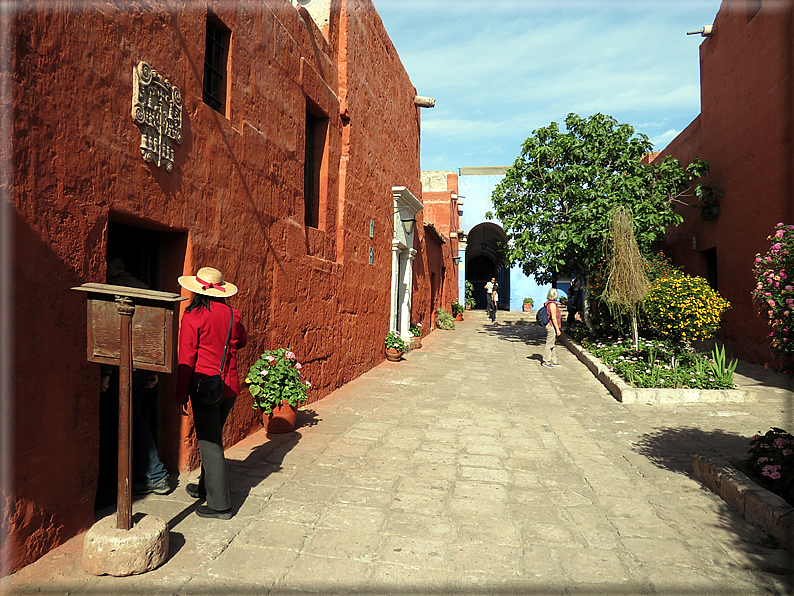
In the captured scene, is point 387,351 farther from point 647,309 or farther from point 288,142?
point 288,142

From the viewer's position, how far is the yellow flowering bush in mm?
8398

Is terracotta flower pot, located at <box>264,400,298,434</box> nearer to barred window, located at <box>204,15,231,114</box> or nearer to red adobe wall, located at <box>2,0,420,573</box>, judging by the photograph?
red adobe wall, located at <box>2,0,420,573</box>

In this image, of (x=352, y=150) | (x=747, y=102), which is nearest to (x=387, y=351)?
(x=352, y=150)

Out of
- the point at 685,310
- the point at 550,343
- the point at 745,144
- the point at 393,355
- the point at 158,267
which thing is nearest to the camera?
the point at 158,267

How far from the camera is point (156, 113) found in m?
3.65

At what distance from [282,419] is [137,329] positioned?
2.82 m

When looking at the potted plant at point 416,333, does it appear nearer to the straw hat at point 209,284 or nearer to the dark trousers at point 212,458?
the straw hat at point 209,284

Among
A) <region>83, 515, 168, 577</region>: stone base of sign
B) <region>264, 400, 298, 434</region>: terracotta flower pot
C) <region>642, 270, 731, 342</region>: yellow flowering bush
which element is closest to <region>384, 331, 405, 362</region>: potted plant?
<region>642, 270, 731, 342</region>: yellow flowering bush

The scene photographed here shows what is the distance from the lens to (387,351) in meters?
10.8

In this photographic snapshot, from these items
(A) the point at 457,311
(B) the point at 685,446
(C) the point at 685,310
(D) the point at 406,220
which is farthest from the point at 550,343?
(A) the point at 457,311

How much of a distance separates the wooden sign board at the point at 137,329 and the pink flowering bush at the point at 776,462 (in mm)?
4026

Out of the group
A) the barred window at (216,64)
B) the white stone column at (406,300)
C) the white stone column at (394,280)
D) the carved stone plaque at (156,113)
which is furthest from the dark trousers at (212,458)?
the white stone column at (406,300)

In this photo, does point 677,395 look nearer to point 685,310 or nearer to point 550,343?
point 685,310

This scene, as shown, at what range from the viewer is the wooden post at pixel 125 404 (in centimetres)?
263
